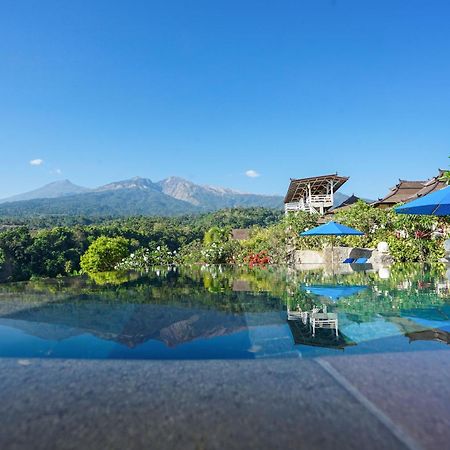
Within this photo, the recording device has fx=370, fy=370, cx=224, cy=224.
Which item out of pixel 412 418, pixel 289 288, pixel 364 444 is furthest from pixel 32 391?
pixel 289 288

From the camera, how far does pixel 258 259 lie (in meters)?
13.9

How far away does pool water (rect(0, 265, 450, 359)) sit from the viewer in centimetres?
307

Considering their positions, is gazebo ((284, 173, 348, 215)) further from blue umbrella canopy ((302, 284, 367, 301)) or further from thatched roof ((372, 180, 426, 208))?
blue umbrella canopy ((302, 284, 367, 301))

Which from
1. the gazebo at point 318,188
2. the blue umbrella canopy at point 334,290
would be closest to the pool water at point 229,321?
the blue umbrella canopy at point 334,290

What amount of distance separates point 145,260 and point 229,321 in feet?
36.5

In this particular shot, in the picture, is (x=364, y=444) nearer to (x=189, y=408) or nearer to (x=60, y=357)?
(x=189, y=408)

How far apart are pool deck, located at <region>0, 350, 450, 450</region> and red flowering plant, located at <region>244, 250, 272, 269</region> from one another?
35.6 ft

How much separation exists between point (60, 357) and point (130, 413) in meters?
1.35

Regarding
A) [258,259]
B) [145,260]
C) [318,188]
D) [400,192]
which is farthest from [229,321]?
[318,188]

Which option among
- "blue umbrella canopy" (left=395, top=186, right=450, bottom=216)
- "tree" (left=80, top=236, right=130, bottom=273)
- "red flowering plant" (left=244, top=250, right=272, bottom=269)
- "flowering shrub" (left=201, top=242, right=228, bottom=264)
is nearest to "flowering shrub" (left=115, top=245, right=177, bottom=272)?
"tree" (left=80, top=236, right=130, bottom=273)

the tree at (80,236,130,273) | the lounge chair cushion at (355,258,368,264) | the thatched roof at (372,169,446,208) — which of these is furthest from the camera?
the thatched roof at (372,169,446,208)

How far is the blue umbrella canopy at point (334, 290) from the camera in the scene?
5.74 m

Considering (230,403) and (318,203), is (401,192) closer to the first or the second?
(318,203)

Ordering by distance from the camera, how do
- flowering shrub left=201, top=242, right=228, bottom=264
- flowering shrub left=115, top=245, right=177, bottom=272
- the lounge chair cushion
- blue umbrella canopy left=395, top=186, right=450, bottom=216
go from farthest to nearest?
flowering shrub left=201, top=242, right=228, bottom=264
flowering shrub left=115, top=245, right=177, bottom=272
the lounge chair cushion
blue umbrella canopy left=395, top=186, right=450, bottom=216
